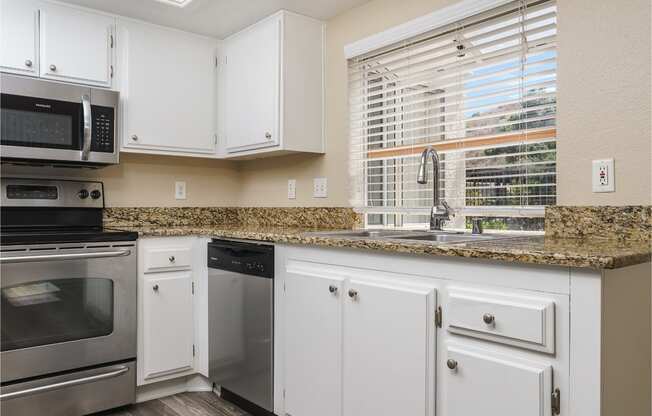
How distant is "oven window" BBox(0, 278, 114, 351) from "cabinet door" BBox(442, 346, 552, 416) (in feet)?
5.55

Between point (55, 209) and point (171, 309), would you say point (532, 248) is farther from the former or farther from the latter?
point (55, 209)

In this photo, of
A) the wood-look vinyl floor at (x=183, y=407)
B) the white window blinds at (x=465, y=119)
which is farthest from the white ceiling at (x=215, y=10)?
the wood-look vinyl floor at (x=183, y=407)

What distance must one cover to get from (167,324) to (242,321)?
19.9 inches

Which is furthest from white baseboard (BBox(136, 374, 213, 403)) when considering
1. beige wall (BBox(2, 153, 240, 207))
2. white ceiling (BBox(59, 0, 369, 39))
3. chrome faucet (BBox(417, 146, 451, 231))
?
white ceiling (BBox(59, 0, 369, 39))

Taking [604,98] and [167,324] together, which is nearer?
[604,98]

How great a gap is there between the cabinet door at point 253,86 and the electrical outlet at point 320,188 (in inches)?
13.9

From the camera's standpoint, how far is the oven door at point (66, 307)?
2.09 meters

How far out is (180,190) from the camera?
3.21 m

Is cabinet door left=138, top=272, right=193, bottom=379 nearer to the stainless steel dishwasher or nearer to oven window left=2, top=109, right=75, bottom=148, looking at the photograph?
the stainless steel dishwasher

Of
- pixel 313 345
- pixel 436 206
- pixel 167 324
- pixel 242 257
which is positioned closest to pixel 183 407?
pixel 167 324

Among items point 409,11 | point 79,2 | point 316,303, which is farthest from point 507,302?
point 79,2

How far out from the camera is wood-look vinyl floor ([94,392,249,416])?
7.80 ft

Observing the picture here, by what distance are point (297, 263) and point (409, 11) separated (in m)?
1.33

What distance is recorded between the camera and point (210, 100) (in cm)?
306
